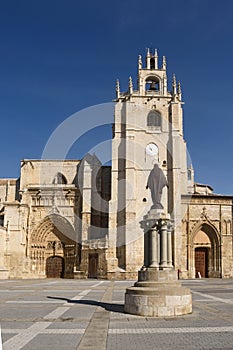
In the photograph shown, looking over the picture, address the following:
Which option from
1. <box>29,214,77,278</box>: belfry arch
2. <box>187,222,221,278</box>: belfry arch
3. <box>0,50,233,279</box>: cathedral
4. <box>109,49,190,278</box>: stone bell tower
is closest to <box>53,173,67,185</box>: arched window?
<box>0,50,233,279</box>: cathedral

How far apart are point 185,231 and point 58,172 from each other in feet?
43.9

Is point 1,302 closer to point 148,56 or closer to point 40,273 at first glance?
point 40,273

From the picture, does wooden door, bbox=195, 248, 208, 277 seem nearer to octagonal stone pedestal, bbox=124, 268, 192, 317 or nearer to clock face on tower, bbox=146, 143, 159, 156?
clock face on tower, bbox=146, 143, 159, 156

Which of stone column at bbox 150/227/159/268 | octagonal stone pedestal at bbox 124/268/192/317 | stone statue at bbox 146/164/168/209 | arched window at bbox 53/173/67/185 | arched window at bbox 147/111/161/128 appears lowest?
octagonal stone pedestal at bbox 124/268/192/317

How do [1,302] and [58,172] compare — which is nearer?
[1,302]

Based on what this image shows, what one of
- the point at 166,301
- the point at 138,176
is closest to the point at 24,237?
the point at 138,176

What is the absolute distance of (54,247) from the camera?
3666cm

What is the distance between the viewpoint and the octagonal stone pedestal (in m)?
10.3

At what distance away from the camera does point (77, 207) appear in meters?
36.4

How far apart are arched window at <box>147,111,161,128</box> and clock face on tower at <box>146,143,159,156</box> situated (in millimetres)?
2033

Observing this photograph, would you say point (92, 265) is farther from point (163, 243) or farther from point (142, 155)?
point (163, 243)

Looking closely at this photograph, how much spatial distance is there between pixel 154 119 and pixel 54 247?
48.3 feet

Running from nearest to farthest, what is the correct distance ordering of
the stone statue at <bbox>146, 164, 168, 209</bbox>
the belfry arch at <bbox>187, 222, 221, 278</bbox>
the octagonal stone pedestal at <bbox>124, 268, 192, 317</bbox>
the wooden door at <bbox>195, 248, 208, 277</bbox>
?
1. the octagonal stone pedestal at <bbox>124, 268, 192, 317</bbox>
2. the stone statue at <bbox>146, 164, 168, 209</bbox>
3. the belfry arch at <bbox>187, 222, 221, 278</bbox>
4. the wooden door at <bbox>195, 248, 208, 277</bbox>

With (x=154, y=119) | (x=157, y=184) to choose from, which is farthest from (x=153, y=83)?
(x=157, y=184)
